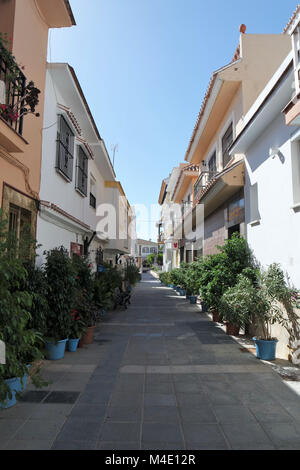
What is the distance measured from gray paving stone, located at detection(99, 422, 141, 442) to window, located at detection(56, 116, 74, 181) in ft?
18.7

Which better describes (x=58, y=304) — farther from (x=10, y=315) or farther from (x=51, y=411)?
(x=10, y=315)

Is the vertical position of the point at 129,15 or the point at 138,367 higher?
the point at 129,15

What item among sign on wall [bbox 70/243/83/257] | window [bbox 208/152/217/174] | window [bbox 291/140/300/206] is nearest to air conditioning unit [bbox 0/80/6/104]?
sign on wall [bbox 70/243/83/257]

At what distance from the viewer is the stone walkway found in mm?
2844

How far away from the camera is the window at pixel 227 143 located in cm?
968

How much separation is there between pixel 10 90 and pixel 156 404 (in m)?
5.28

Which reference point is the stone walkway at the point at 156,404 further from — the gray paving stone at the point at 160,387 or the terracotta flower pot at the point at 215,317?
the terracotta flower pot at the point at 215,317

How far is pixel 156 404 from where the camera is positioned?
362 centimetres

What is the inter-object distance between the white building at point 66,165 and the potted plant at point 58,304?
84 cm

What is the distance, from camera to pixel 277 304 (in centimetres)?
563

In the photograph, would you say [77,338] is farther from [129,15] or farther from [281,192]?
[129,15]

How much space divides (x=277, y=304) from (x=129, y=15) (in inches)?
290

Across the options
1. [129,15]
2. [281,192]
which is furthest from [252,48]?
[281,192]

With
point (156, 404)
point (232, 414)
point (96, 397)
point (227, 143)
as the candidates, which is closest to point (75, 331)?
point (96, 397)
